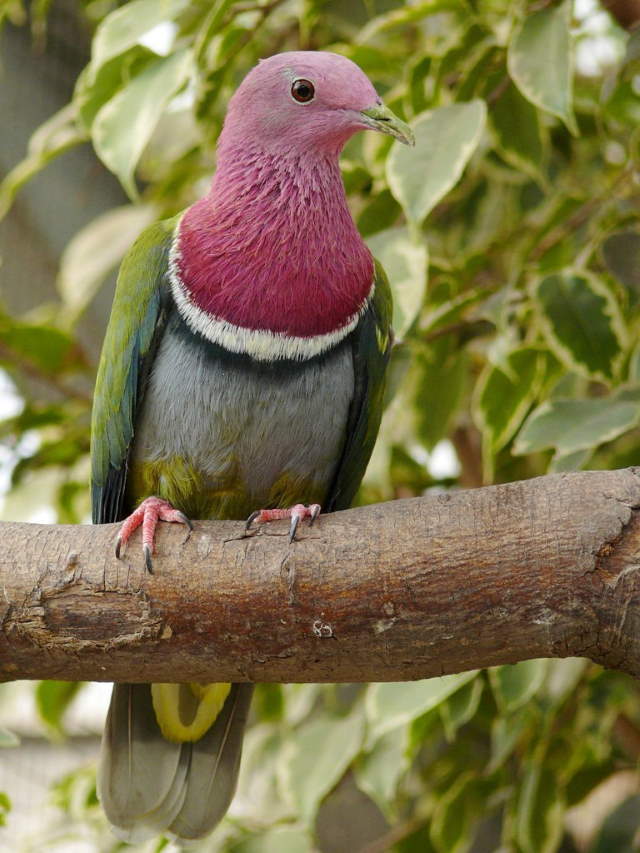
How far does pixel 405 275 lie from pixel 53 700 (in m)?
1.09

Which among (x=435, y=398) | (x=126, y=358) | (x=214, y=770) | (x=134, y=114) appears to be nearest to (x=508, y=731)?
(x=214, y=770)

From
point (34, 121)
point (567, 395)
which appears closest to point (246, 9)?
point (567, 395)

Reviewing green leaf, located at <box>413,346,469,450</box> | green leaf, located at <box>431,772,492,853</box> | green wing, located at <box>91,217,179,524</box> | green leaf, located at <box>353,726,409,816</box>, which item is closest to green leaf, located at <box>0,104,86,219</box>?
green wing, located at <box>91,217,179,524</box>

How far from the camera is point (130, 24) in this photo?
1570 millimetres

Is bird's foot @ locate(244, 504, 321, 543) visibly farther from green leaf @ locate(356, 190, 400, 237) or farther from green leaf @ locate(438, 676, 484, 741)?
green leaf @ locate(356, 190, 400, 237)

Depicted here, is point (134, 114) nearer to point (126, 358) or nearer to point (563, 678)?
point (126, 358)

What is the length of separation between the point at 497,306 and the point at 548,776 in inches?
30.5

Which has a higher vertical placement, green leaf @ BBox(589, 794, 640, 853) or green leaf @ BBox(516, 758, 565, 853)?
green leaf @ BBox(516, 758, 565, 853)

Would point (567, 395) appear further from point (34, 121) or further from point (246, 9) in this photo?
point (34, 121)

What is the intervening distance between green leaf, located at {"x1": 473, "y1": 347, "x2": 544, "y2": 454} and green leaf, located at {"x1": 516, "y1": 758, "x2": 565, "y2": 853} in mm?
544

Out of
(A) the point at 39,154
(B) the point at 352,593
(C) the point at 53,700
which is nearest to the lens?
(B) the point at 352,593

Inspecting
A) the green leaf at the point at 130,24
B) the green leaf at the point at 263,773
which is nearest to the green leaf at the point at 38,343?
the green leaf at the point at 130,24

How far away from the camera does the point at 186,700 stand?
63.9 inches

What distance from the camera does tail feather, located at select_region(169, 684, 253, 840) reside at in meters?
1.60
